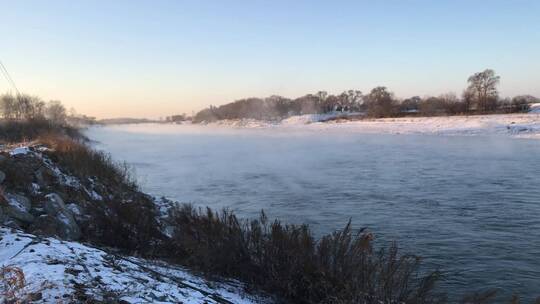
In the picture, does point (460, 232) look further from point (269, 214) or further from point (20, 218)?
point (20, 218)

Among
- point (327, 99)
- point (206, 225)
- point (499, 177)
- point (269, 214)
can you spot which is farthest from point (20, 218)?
point (327, 99)

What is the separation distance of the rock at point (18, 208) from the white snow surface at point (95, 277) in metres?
1.97

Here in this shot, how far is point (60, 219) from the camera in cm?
897

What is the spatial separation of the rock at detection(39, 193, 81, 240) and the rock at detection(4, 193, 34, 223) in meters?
0.28

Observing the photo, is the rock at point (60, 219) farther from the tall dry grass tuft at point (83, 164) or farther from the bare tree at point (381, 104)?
the bare tree at point (381, 104)

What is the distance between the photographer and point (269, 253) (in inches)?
287

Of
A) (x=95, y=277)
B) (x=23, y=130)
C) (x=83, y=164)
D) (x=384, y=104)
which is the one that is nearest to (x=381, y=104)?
(x=384, y=104)

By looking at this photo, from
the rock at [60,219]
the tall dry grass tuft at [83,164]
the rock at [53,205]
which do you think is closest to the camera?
the rock at [60,219]

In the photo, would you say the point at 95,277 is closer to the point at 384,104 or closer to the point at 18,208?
the point at 18,208

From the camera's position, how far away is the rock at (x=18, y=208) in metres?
8.08

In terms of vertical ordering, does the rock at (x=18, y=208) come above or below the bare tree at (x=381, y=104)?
below

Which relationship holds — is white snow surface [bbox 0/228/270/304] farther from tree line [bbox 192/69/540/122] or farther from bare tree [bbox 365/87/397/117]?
bare tree [bbox 365/87/397/117]

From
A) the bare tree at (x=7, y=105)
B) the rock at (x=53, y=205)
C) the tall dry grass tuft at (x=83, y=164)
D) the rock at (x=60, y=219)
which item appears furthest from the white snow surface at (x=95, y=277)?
the bare tree at (x=7, y=105)

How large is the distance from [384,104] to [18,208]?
96085mm
